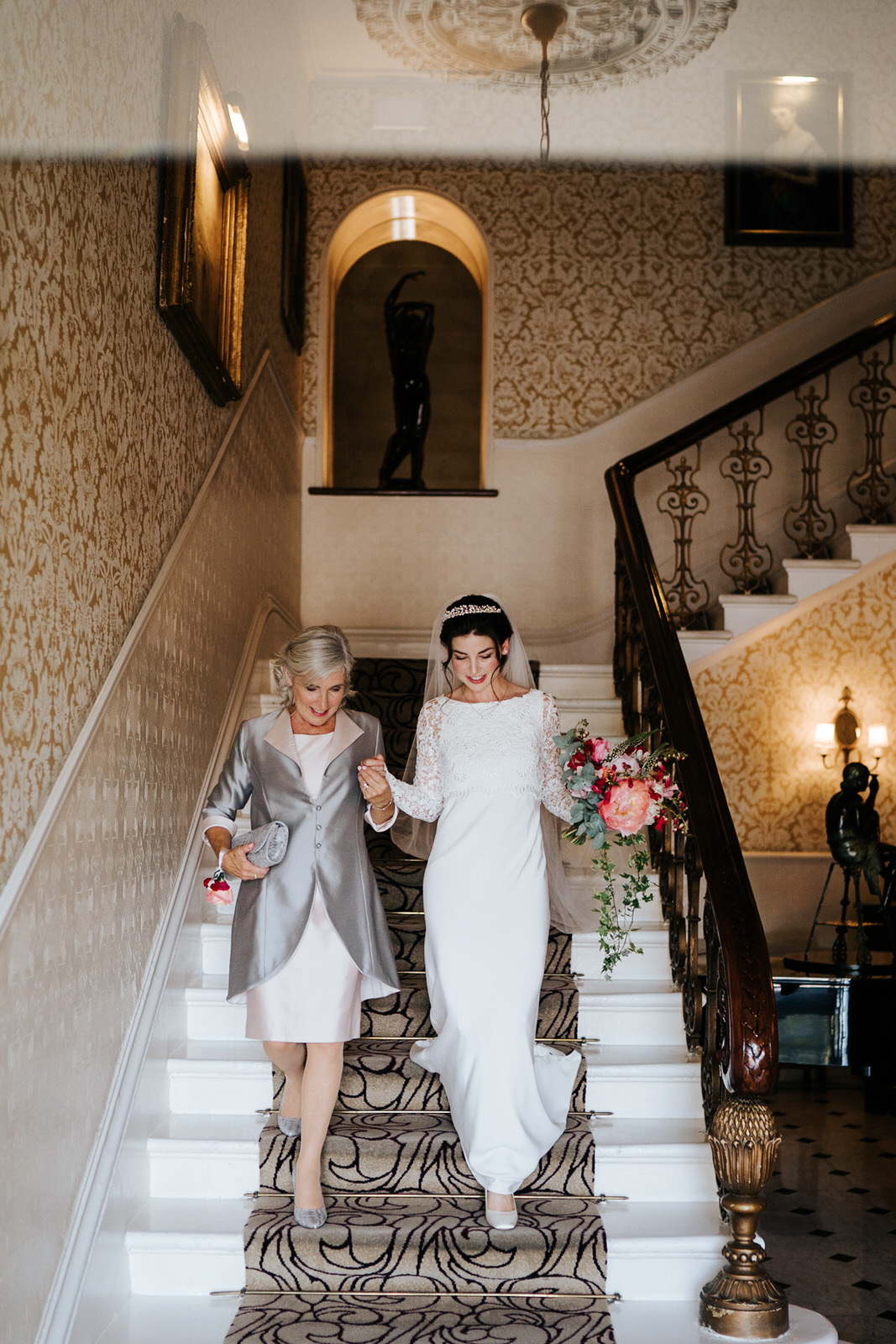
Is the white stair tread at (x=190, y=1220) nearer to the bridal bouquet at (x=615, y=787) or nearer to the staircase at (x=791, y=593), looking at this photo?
the bridal bouquet at (x=615, y=787)

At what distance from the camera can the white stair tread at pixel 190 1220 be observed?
121 inches

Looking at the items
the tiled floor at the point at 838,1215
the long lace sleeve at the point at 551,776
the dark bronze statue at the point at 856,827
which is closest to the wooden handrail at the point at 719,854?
the long lace sleeve at the point at 551,776

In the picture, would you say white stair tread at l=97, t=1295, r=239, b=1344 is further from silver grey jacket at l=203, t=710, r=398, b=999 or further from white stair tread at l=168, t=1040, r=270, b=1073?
silver grey jacket at l=203, t=710, r=398, b=999

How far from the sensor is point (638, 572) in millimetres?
4598

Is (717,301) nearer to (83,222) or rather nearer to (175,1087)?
(83,222)

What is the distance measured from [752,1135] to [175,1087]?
5.61 ft

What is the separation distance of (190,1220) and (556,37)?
6.01 metres

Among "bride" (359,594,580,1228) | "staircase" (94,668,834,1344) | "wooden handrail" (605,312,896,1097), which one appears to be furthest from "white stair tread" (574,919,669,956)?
"wooden handrail" (605,312,896,1097)

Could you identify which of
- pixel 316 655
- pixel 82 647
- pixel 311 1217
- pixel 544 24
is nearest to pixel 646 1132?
pixel 311 1217

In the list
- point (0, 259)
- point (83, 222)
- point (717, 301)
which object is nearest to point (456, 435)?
point (717, 301)

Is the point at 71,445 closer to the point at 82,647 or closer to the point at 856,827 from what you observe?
the point at 82,647

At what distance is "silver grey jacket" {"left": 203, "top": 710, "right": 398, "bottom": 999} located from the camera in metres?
3.20

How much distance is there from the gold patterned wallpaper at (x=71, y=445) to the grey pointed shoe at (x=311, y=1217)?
1.38 m

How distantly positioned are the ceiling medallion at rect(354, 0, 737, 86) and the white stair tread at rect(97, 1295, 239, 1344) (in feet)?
19.7
